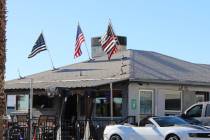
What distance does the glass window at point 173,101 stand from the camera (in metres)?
26.0

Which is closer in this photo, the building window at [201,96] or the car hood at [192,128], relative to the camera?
the car hood at [192,128]

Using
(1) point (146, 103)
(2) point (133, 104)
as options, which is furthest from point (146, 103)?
(2) point (133, 104)

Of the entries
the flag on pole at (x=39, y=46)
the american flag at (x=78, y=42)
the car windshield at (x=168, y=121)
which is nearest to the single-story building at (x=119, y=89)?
the american flag at (x=78, y=42)

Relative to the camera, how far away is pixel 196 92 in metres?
27.1

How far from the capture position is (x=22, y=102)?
29.3 m

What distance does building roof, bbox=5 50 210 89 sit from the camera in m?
24.5

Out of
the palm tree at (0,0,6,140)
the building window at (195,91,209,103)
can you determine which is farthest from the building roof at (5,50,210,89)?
the palm tree at (0,0,6,140)

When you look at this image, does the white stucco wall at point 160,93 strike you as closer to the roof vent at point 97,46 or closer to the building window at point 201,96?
the building window at point 201,96

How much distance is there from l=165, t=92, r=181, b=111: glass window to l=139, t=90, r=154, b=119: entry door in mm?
939

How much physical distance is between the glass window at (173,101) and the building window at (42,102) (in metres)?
5.86

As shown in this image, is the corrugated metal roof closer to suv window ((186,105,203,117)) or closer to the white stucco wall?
the white stucco wall

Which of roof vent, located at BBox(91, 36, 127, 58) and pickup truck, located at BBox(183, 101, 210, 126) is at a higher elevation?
roof vent, located at BBox(91, 36, 127, 58)

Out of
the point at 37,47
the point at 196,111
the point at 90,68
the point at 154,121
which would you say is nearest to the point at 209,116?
the point at 196,111

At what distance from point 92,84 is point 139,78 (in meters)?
2.06
